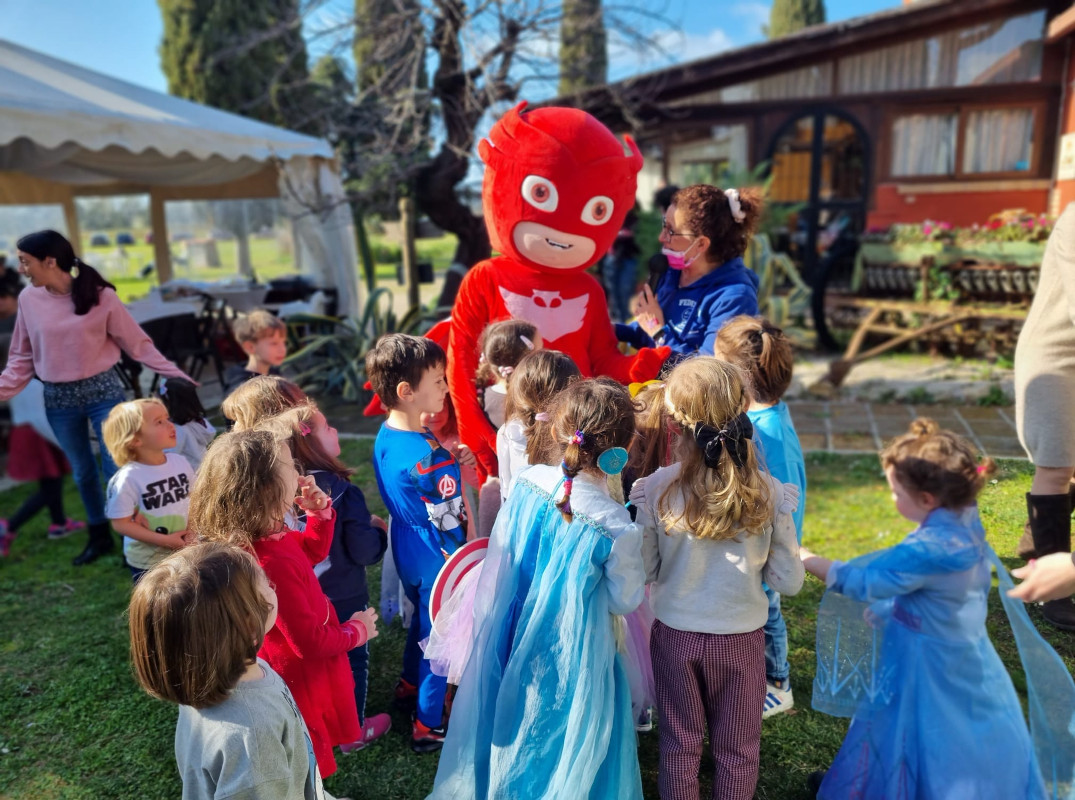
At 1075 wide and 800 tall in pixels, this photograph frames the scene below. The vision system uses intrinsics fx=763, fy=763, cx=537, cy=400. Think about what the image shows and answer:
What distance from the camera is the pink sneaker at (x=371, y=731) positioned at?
250 centimetres

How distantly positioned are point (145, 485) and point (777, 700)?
236 centimetres

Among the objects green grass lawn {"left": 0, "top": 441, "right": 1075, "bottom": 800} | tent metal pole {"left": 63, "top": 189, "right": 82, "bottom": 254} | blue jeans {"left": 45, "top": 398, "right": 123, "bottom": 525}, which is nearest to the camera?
green grass lawn {"left": 0, "top": 441, "right": 1075, "bottom": 800}

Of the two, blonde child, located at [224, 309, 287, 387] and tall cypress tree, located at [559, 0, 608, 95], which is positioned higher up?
tall cypress tree, located at [559, 0, 608, 95]

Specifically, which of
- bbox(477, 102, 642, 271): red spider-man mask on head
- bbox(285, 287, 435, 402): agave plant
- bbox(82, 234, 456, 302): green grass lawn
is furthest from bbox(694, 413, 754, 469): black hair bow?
bbox(82, 234, 456, 302): green grass lawn

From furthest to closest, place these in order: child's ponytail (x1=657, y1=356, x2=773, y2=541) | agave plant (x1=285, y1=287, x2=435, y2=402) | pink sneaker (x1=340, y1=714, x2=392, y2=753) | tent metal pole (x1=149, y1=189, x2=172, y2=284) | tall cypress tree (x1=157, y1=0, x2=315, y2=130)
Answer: tall cypress tree (x1=157, y1=0, x2=315, y2=130) → tent metal pole (x1=149, y1=189, x2=172, y2=284) → agave plant (x1=285, y1=287, x2=435, y2=402) → pink sneaker (x1=340, y1=714, x2=392, y2=753) → child's ponytail (x1=657, y1=356, x2=773, y2=541)

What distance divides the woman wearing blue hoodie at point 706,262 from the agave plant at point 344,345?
4.40m

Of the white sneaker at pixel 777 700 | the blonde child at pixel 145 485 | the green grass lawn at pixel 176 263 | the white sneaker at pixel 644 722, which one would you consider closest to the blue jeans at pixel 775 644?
the white sneaker at pixel 777 700

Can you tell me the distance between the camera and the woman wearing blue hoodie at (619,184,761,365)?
112 inches

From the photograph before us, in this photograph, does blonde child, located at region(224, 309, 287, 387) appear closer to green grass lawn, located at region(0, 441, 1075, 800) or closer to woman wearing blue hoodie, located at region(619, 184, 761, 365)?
green grass lawn, located at region(0, 441, 1075, 800)

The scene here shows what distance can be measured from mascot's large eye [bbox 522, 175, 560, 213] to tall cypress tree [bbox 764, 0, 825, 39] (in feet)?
85.3

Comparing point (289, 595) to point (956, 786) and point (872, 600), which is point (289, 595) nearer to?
point (872, 600)

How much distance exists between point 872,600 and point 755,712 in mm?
423

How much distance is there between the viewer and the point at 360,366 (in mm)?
7074

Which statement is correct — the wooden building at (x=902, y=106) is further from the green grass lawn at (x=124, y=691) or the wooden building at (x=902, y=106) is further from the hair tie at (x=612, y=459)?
the hair tie at (x=612, y=459)
